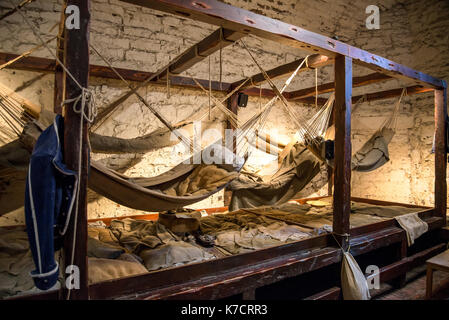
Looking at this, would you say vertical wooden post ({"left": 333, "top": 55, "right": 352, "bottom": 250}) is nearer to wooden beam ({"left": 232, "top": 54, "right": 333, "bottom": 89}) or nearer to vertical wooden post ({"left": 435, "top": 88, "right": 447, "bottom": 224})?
wooden beam ({"left": 232, "top": 54, "right": 333, "bottom": 89})

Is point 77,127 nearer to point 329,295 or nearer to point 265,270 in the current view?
point 265,270

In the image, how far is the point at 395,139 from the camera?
455 cm

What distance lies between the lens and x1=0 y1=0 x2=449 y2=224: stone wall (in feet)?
9.35

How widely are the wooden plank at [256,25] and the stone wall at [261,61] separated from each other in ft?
5.92

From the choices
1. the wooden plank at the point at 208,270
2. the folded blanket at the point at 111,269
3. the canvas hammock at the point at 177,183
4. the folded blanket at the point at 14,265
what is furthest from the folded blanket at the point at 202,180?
the folded blanket at the point at 14,265

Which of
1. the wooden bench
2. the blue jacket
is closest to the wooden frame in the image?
the blue jacket

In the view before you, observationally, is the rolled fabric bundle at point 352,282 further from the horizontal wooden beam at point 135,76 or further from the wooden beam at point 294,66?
the horizontal wooden beam at point 135,76

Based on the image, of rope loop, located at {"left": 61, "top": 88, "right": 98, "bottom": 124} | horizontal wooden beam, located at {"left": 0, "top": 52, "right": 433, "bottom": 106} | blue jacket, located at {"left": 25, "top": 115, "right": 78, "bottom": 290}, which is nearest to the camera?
blue jacket, located at {"left": 25, "top": 115, "right": 78, "bottom": 290}

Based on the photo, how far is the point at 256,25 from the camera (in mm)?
1605

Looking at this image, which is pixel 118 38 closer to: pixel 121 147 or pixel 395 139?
pixel 121 147

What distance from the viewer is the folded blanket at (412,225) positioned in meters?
2.74

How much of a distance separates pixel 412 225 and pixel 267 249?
5.84 ft
